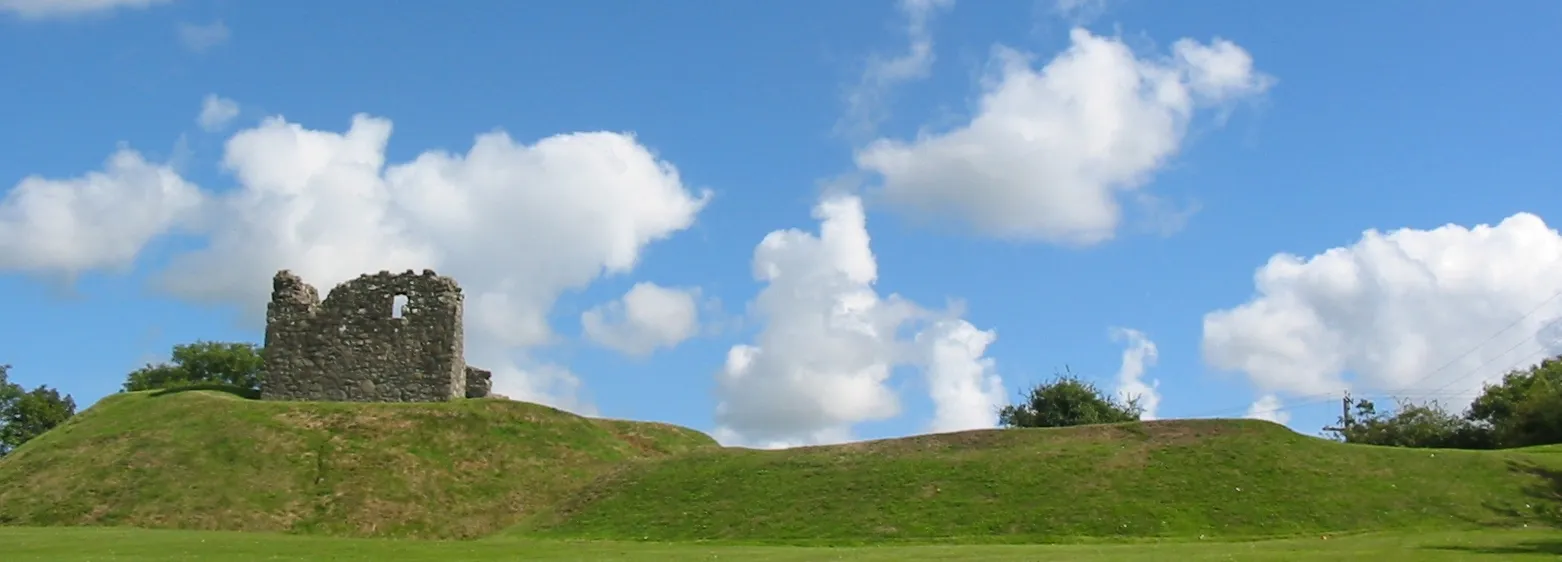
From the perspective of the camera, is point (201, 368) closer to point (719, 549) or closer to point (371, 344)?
point (371, 344)

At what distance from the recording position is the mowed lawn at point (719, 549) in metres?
31.7

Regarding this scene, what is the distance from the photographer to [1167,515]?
44.8 metres

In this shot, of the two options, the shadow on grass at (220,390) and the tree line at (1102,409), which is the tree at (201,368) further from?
the shadow on grass at (220,390)

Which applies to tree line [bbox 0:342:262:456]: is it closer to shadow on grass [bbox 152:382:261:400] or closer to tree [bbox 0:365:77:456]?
tree [bbox 0:365:77:456]

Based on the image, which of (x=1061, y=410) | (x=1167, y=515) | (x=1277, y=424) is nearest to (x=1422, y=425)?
(x=1061, y=410)

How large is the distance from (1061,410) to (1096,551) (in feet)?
164

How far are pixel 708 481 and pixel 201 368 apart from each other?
79.6 m

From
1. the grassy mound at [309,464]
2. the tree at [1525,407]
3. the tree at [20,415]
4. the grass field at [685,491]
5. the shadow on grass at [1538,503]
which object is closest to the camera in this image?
the shadow on grass at [1538,503]

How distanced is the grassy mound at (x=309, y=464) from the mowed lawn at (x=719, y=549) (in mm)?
7492

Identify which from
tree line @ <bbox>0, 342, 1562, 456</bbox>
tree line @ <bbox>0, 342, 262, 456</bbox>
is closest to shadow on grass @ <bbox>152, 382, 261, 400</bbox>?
→ tree line @ <bbox>0, 342, 1562, 456</bbox>

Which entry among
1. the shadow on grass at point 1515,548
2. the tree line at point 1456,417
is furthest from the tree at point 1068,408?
the shadow on grass at point 1515,548

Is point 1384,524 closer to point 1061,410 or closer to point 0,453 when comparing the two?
point 1061,410

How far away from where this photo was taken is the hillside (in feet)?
149

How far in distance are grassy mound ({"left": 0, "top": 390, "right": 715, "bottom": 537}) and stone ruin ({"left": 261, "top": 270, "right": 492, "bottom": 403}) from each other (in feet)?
10.5
